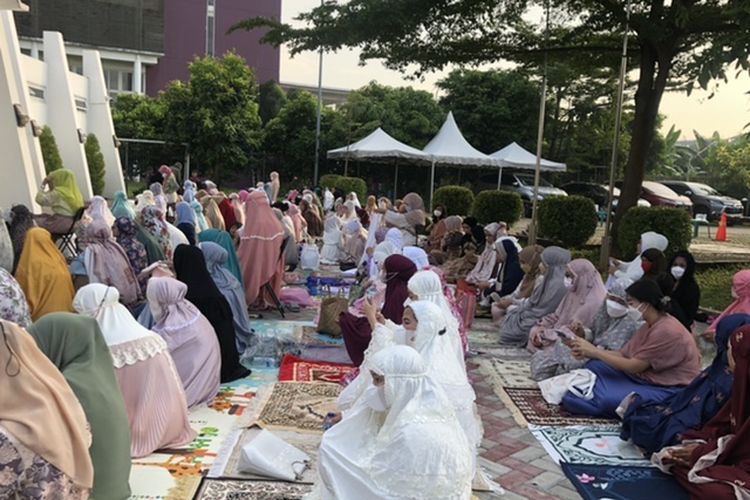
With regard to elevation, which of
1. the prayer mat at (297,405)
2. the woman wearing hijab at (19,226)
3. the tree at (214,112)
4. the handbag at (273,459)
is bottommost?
the prayer mat at (297,405)

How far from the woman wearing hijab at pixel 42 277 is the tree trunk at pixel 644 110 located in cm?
850

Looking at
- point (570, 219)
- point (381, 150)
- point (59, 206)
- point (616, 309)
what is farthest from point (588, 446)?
point (381, 150)

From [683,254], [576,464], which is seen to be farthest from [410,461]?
[683,254]

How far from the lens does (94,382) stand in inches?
104

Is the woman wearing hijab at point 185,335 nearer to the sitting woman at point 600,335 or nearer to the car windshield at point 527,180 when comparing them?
the sitting woman at point 600,335

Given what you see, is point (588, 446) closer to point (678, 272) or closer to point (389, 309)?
point (389, 309)

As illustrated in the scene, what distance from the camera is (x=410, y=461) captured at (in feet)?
8.05

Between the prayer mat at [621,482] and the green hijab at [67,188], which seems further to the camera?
the green hijab at [67,188]

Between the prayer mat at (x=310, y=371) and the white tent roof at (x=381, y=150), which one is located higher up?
the white tent roof at (x=381, y=150)

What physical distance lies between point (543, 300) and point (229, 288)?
301 cm

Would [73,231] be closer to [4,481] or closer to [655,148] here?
[4,481]

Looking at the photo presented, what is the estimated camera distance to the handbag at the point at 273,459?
11.1ft

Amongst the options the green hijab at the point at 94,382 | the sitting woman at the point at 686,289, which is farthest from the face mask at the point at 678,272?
the green hijab at the point at 94,382

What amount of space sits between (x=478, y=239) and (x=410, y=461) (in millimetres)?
7615
